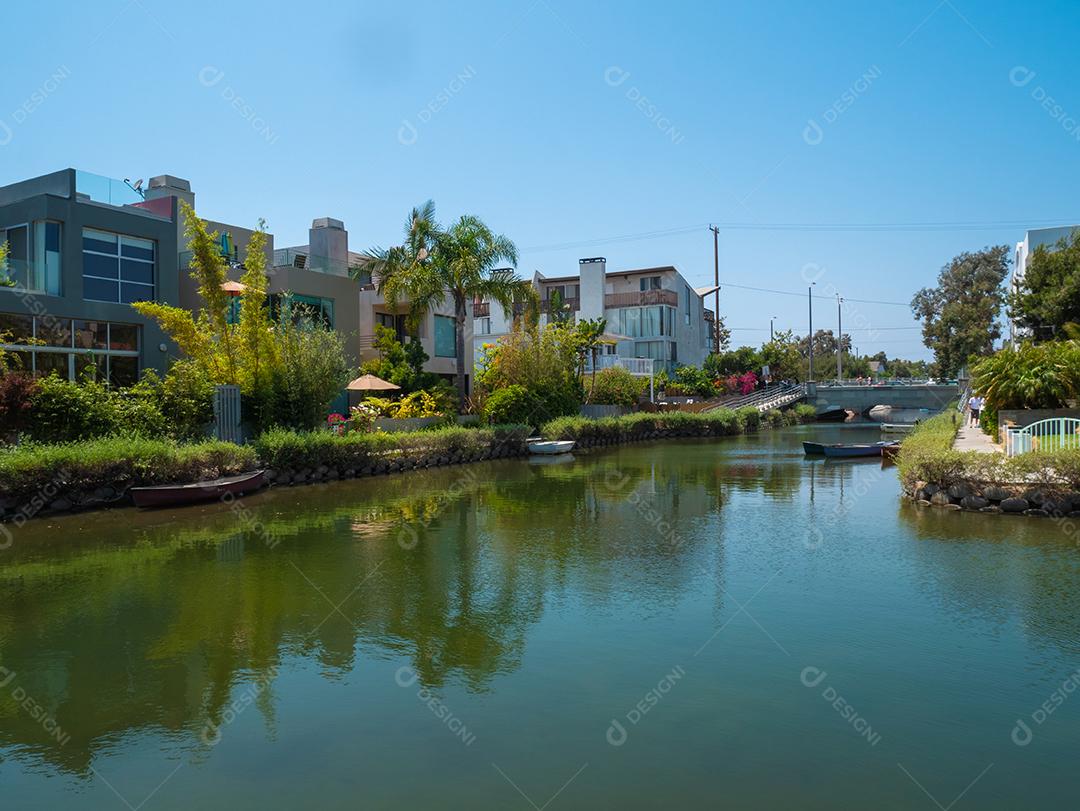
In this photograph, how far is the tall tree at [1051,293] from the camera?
3506 cm

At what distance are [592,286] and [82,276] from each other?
4451 cm

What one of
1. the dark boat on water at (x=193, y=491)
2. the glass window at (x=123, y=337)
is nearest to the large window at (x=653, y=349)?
the glass window at (x=123, y=337)

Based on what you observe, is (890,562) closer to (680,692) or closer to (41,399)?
(680,692)

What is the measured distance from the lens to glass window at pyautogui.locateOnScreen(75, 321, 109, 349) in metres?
25.2

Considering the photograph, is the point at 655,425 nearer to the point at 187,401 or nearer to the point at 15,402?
the point at 187,401

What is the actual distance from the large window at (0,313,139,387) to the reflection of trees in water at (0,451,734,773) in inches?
316

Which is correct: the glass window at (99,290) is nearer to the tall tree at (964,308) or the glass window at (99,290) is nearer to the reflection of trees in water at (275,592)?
the reflection of trees in water at (275,592)

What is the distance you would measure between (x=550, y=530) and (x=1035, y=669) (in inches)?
395

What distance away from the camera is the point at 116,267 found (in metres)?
26.5

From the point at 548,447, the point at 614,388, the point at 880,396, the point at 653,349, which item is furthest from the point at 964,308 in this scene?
the point at 548,447

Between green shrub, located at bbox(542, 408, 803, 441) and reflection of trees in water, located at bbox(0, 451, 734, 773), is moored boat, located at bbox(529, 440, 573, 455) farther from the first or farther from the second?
reflection of trees in water, located at bbox(0, 451, 734, 773)

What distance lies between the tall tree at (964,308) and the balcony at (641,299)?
82.4 feet

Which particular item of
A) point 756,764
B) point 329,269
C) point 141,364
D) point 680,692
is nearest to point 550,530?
point 680,692

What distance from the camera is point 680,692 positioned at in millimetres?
7945
